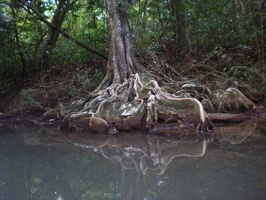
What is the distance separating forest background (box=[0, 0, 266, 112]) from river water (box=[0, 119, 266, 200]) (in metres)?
3.34

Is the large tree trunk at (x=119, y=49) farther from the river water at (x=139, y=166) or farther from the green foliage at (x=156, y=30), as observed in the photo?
the river water at (x=139, y=166)

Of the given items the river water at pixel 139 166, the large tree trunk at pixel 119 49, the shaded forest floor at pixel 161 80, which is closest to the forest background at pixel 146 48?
the shaded forest floor at pixel 161 80

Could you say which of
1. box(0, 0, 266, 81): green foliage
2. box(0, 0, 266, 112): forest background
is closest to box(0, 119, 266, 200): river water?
box(0, 0, 266, 112): forest background

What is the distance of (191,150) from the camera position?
5031 millimetres

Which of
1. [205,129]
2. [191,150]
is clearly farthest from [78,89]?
[191,150]

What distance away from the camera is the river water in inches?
139

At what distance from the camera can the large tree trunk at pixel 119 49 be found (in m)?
8.67

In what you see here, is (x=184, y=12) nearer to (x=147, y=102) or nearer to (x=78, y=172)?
(x=147, y=102)

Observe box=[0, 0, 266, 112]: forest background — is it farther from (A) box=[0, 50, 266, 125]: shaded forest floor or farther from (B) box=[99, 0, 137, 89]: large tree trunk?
(B) box=[99, 0, 137, 89]: large tree trunk

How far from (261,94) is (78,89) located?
5.59 m

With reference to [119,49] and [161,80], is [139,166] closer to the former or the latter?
[119,49]

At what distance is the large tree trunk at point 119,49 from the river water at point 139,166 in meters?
2.40

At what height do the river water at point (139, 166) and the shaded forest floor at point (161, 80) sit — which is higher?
the shaded forest floor at point (161, 80)

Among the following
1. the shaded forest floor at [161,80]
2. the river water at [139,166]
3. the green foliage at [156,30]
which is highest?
the green foliage at [156,30]
